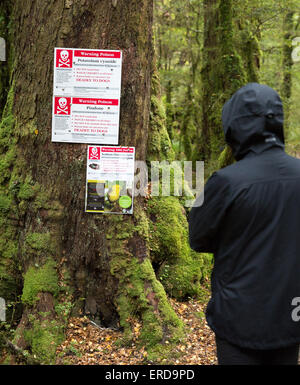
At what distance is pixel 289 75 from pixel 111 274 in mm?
14818

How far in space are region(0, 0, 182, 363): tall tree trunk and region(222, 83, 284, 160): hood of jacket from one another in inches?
78.1

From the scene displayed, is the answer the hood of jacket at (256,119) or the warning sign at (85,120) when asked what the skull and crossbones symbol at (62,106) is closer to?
the warning sign at (85,120)

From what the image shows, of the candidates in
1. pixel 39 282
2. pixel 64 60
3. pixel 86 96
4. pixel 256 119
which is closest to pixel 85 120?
pixel 86 96

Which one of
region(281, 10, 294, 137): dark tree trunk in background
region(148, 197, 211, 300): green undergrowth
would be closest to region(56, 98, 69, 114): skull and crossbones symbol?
region(148, 197, 211, 300): green undergrowth

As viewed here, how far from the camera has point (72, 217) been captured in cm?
430

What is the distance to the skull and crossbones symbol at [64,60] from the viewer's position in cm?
410

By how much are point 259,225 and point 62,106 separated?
8.67 ft

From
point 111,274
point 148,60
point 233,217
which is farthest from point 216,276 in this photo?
point 148,60

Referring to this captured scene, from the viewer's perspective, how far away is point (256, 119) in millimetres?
2377

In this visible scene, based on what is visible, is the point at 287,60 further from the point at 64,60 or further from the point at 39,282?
the point at 39,282

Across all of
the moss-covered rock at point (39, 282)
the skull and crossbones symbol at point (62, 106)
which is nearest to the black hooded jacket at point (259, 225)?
the skull and crossbones symbol at point (62, 106)

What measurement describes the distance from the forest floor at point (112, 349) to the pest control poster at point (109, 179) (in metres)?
1.25

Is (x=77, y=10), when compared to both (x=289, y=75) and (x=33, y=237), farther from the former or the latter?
(x=289, y=75)

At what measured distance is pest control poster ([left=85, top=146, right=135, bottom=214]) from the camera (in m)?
4.23
